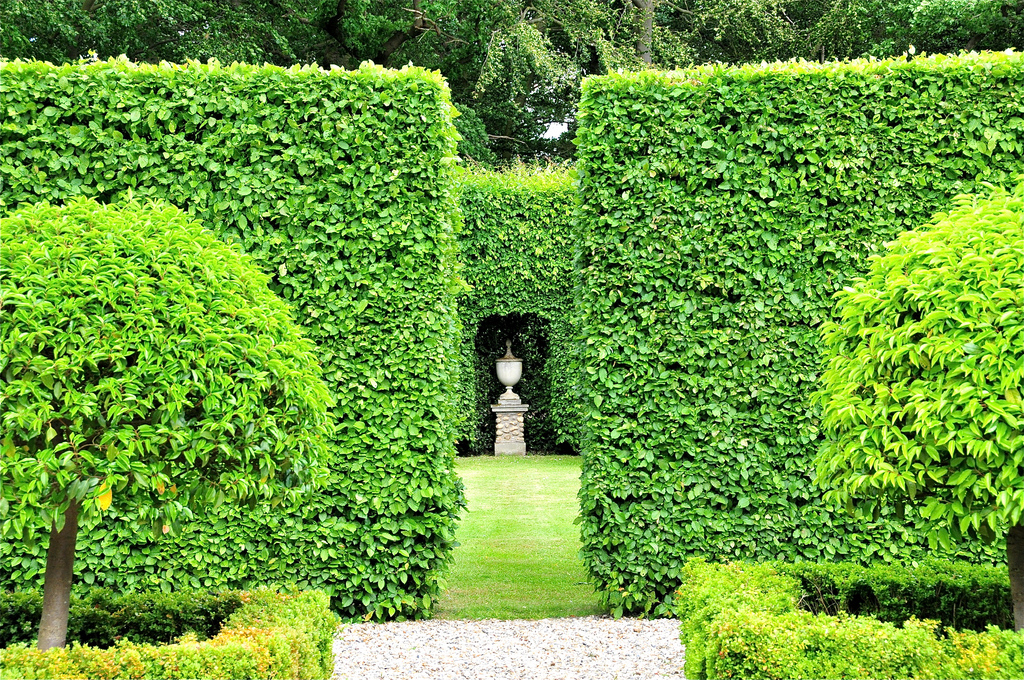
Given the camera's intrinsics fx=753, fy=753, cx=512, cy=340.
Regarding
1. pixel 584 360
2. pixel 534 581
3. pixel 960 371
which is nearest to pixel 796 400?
pixel 584 360

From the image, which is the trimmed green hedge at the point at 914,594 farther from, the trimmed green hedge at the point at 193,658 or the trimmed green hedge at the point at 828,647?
the trimmed green hedge at the point at 193,658

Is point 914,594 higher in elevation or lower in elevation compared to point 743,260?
lower

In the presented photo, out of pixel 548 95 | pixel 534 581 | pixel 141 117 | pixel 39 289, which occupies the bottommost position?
pixel 534 581

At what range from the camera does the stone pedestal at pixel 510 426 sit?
14.8 metres

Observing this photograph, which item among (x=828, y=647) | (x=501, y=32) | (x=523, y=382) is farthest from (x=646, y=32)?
(x=828, y=647)

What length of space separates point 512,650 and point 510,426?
971 cm

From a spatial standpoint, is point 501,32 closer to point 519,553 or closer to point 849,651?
point 519,553

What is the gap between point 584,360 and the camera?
583 cm

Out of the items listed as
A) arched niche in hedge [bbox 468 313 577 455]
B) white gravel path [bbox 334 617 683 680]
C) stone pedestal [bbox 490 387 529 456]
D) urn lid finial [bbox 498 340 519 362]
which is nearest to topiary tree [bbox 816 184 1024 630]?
white gravel path [bbox 334 617 683 680]

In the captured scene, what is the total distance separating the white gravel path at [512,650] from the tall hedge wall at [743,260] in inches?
17.8

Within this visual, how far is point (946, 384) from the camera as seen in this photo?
344cm

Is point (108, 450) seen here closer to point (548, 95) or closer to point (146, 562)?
point (146, 562)

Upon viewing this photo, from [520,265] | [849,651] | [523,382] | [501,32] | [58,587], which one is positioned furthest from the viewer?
[501,32]

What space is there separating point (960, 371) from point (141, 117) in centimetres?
548
